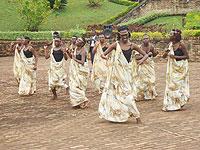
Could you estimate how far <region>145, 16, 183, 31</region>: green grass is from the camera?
28.8 m

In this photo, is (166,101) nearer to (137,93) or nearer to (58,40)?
(137,93)

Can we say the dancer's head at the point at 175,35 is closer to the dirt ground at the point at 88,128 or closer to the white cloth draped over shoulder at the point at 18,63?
the dirt ground at the point at 88,128

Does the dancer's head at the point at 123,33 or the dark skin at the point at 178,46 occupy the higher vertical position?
the dancer's head at the point at 123,33

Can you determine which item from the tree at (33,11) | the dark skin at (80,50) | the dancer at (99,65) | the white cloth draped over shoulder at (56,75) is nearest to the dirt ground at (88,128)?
the white cloth draped over shoulder at (56,75)

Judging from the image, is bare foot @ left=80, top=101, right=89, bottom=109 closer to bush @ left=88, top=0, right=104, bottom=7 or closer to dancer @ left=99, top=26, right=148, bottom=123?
dancer @ left=99, top=26, right=148, bottom=123

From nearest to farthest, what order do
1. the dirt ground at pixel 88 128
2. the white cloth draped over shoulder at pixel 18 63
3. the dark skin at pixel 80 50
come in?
the dirt ground at pixel 88 128 < the dark skin at pixel 80 50 < the white cloth draped over shoulder at pixel 18 63

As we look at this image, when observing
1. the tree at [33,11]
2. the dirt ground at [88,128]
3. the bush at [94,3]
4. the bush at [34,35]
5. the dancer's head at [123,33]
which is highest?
the bush at [94,3]

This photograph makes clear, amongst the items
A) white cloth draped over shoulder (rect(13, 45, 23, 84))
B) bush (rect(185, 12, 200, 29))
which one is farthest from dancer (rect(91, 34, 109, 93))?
bush (rect(185, 12, 200, 29))

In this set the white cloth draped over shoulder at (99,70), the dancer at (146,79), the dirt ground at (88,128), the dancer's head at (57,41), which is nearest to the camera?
the dirt ground at (88,128)

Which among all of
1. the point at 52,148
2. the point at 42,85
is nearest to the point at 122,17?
the point at 42,85

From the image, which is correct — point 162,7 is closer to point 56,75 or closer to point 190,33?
point 190,33

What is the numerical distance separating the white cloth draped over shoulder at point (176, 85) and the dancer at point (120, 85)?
1600mm

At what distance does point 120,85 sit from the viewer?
9.68 m

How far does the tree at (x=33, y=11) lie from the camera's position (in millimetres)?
32688
